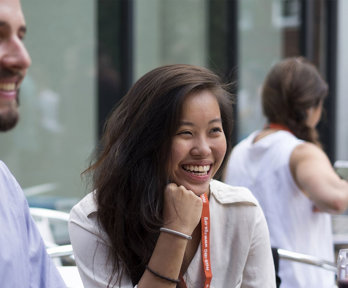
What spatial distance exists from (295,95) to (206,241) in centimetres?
133

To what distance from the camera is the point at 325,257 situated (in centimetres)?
339

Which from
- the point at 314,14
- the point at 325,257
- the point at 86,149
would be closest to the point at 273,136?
the point at 325,257

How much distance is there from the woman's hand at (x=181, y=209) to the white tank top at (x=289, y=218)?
3.56 feet

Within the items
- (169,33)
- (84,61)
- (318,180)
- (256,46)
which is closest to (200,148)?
(318,180)

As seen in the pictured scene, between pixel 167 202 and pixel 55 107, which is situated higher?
pixel 167 202

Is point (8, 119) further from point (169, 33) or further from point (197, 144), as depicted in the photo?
point (169, 33)

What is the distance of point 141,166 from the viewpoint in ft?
7.79

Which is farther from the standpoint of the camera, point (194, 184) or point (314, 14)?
point (314, 14)

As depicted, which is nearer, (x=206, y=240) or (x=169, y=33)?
(x=206, y=240)

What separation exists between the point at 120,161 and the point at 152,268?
37 centimetres

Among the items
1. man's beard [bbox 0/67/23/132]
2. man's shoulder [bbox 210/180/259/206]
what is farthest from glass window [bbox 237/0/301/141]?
man's beard [bbox 0/67/23/132]

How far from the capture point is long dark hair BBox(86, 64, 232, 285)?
232 cm

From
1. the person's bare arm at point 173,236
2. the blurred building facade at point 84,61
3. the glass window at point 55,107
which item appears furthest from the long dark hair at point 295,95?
the glass window at point 55,107

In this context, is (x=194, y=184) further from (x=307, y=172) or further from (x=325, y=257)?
(x=325, y=257)
